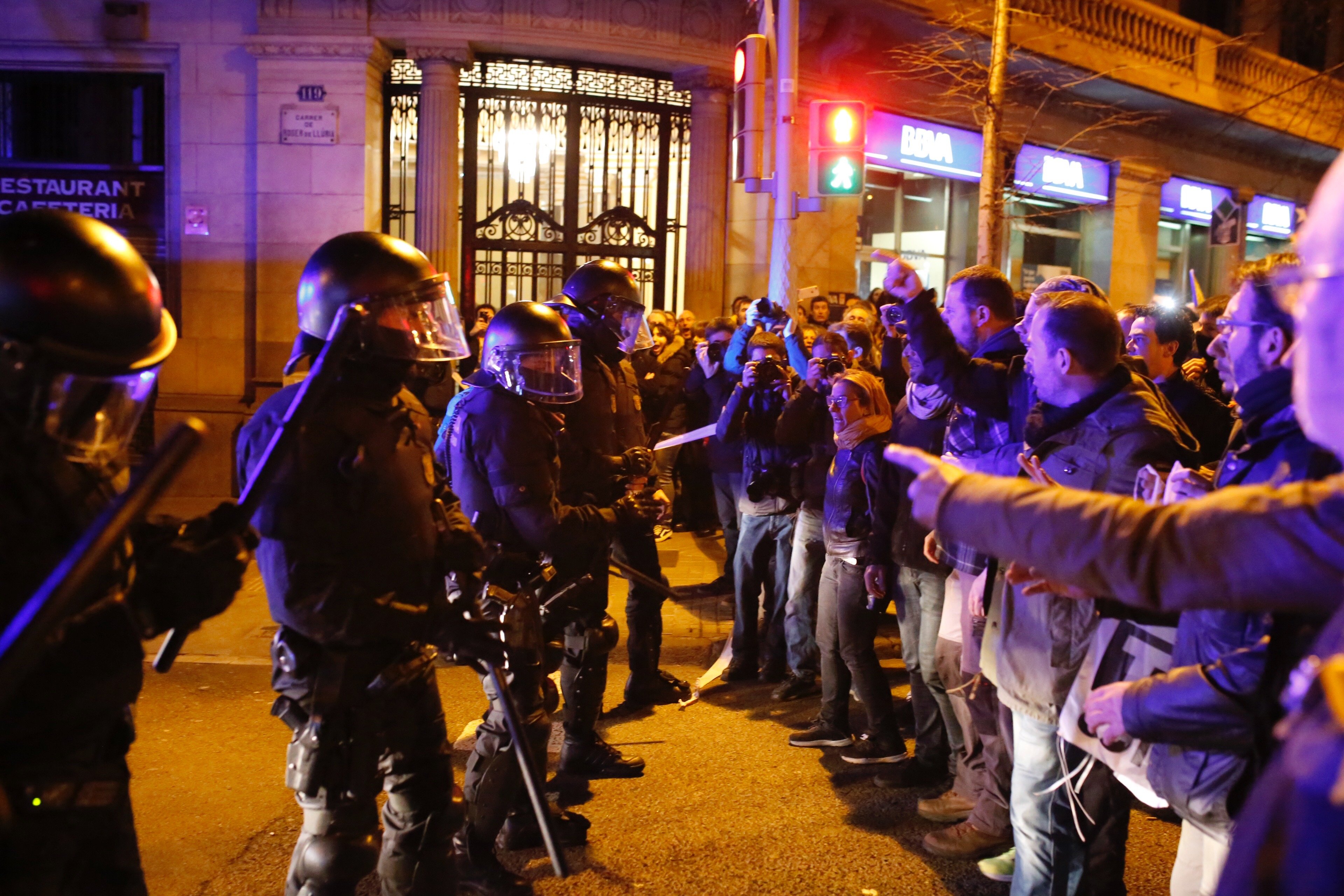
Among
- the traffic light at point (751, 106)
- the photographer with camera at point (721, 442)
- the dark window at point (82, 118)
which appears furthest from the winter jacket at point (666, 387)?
the dark window at point (82, 118)

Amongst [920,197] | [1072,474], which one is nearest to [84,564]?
[1072,474]

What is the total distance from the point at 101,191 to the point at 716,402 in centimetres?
817

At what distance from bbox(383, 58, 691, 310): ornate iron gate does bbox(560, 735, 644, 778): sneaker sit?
8874mm

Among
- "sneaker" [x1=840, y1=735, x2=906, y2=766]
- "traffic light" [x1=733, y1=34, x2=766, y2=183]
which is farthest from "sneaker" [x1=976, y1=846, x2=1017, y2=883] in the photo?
"traffic light" [x1=733, y1=34, x2=766, y2=183]

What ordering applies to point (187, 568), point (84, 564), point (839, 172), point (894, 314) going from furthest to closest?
point (839, 172) < point (894, 314) < point (187, 568) < point (84, 564)

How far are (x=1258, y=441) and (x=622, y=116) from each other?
1167cm

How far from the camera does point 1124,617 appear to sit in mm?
2623

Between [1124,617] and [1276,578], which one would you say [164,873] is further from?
[1276,578]

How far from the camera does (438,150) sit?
39.0 feet

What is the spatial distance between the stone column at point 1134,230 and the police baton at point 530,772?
1640 cm

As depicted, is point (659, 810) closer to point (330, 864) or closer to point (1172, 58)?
point (330, 864)

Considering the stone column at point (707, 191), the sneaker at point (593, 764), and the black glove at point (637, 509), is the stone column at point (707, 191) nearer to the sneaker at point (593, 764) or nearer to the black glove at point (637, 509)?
the black glove at point (637, 509)

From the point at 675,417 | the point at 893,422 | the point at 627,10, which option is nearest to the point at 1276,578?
the point at 893,422

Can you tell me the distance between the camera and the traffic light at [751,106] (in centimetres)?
962
